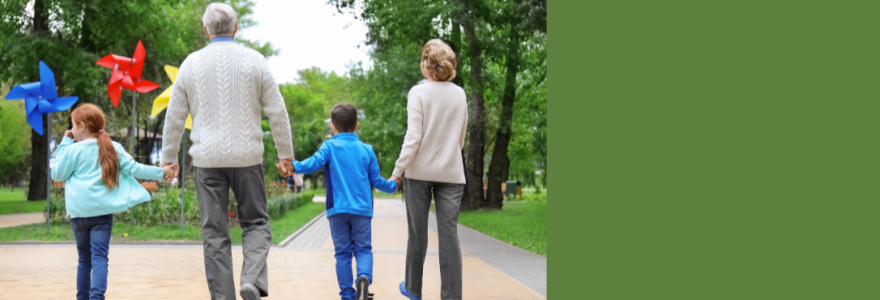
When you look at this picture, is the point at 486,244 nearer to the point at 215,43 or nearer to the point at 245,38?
the point at 215,43

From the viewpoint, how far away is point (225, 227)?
4062mm

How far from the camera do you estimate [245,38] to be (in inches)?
1618

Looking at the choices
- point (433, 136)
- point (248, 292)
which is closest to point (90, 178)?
point (248, 292)

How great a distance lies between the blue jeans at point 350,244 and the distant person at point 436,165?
329 mm

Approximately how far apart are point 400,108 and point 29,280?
2161cm

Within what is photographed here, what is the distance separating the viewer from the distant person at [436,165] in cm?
447

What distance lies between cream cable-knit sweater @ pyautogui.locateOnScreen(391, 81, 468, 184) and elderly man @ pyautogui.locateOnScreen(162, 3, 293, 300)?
826mm

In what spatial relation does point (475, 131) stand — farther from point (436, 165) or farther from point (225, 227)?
point (225, 227)

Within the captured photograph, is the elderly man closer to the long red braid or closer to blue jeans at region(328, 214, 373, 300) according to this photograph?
blue jeans at region(328, 214, 373, 300)

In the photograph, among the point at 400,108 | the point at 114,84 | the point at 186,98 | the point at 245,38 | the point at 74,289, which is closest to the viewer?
the point at 186,98

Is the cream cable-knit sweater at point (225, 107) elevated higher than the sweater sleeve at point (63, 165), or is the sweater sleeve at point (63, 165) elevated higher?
the cream cable-knit sweater at point (225, 107)

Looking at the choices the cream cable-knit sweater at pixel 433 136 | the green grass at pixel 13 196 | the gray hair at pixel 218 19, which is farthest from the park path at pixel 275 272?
the green grass at pixel 13 196

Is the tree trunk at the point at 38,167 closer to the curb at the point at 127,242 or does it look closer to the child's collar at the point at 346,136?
the curb at the point at 127,242

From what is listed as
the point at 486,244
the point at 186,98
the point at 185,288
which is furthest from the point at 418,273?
the point at 486,244
